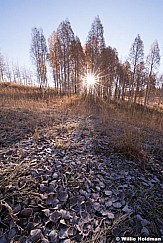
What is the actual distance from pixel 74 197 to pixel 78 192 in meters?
0.09

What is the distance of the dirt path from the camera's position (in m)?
1.14

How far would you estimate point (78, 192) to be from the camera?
1539mm

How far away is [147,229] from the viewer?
4.09 feet

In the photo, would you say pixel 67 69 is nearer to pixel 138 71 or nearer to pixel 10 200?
pixel 138 71

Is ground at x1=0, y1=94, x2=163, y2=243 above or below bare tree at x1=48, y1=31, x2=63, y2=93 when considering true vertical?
below

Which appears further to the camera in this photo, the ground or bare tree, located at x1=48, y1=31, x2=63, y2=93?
bare tree, located at x1=48, y1=31, x2=63, y2=93

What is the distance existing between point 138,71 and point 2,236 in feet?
63.2

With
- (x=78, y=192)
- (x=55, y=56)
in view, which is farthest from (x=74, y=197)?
(x=55, y=56)

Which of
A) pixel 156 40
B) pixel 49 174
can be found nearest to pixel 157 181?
pixel 49 174

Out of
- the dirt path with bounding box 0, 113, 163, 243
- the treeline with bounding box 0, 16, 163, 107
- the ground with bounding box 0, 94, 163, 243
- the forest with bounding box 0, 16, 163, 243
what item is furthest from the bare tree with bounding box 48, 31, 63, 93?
the dirt path with bounding box 0, 113, 163, 243

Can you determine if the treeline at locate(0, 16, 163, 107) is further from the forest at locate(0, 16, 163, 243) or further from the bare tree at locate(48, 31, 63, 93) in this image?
the forest at locate(0, 16, 163, 243)

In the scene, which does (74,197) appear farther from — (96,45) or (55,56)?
(55,56)

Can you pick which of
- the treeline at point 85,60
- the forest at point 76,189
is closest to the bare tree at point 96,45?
the treeline at point 85,60

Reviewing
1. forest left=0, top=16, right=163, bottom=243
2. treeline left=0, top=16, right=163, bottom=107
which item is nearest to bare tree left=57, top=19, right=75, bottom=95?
treeline left=0, top=16, right=163, bottom=107
